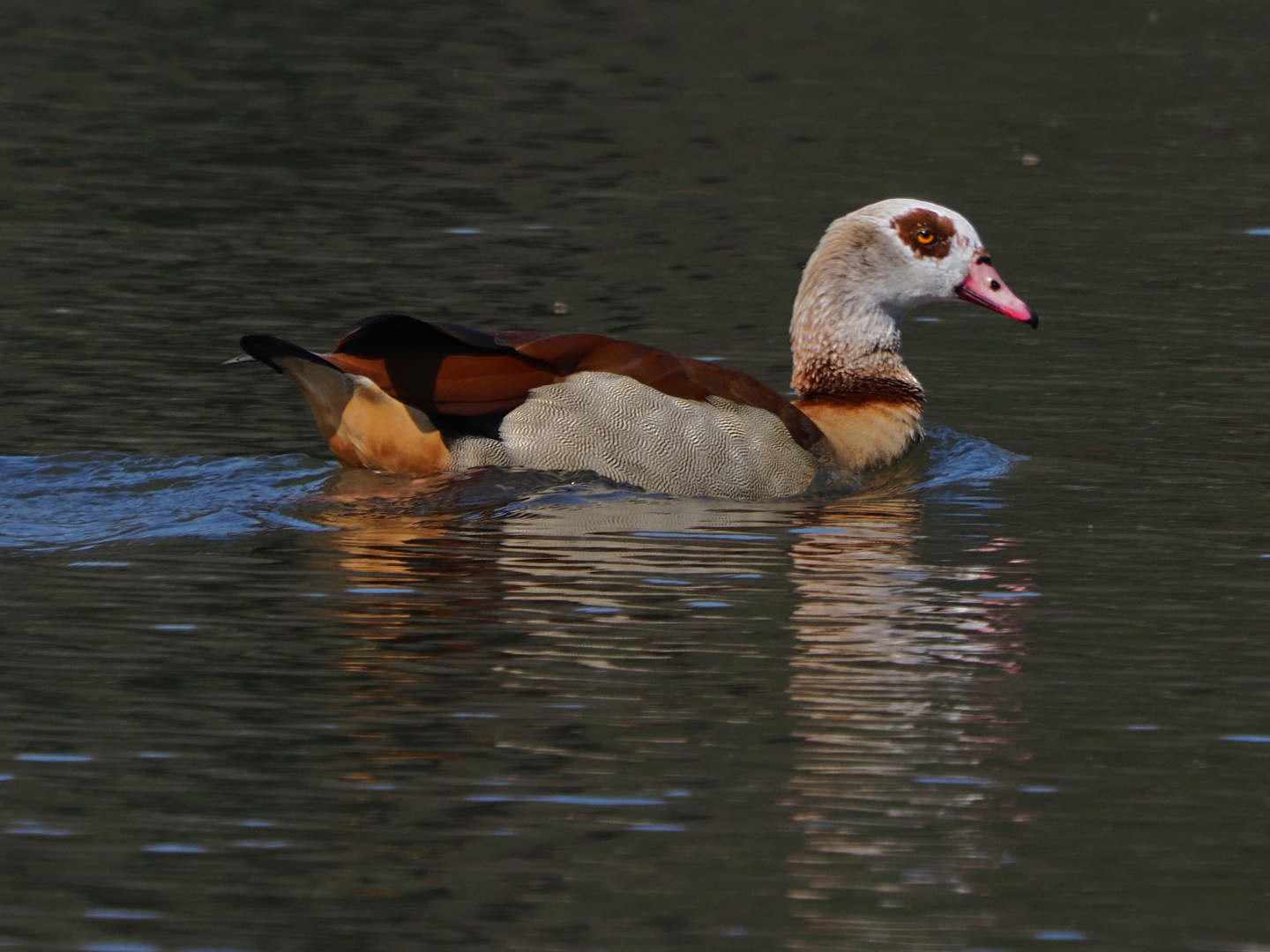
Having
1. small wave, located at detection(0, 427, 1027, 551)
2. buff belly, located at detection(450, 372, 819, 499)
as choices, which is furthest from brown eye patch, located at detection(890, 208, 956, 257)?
buff belly, located at detection(450, 372, 819, 499)

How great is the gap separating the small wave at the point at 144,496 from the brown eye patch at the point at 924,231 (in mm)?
2901

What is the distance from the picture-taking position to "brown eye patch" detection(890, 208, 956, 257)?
10.4 meters

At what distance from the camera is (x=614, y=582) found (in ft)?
26.2

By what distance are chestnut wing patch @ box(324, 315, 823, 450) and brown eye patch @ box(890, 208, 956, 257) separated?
1.26 metres

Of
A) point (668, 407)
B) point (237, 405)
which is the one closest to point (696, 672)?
point (668, 407)

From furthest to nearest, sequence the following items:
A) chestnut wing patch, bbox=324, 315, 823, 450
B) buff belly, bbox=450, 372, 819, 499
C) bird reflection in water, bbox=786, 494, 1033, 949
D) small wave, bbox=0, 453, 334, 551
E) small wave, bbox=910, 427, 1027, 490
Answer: small wave, bbox=910, 427, 1027, 490, buff belly, bbox=450, 372, 819, 499, chestnut wing patch, bbox=324, 315, 823, 450, small wave, bbox=0, 453, 334, 551, bird reflection in water, bbox=786, 494, 1033, 949

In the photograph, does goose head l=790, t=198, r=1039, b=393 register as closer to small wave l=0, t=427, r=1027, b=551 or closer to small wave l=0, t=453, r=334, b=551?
small wave l=0, t=427, r=1027, b=551

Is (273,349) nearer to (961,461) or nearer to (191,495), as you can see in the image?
(191,495)

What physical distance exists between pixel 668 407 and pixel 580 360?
0.42 m

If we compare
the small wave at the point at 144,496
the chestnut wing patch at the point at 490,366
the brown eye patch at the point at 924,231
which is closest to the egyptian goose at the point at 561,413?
the chestnut wing patch at the point at 490,366

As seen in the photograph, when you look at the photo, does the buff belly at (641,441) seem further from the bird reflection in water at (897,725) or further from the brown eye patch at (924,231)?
the brown eye patch at (924,231)

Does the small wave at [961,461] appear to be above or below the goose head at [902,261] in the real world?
below

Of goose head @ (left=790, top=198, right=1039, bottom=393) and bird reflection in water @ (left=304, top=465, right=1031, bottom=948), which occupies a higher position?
goose head @ (left=790, top=198, right=1039, bottom=393)

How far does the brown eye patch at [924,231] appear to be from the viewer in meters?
10.4
